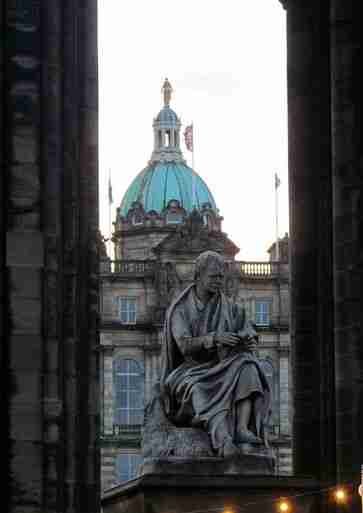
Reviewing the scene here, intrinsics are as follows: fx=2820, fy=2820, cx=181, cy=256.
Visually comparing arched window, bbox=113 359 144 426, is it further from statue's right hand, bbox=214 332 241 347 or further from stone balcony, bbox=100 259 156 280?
statue's right hand, bbox=214 332 241 347

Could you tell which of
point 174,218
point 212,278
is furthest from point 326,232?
point 174,218

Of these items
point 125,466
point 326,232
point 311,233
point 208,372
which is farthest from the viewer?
point 125,466

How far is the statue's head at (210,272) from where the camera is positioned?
31.1 meters

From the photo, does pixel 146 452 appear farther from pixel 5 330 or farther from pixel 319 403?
pixel 5 330

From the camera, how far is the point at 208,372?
30.7 meters

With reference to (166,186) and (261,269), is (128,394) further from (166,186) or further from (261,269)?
(166,186)

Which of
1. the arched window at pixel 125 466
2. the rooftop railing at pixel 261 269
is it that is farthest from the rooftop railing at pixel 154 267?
the arched window at pixel 125 466

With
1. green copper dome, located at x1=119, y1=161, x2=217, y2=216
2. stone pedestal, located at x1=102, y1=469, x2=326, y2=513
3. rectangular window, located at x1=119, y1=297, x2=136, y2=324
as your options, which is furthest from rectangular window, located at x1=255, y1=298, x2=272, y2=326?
stone pedestal, located at x1=102, y1=469, x2=326, y2=513

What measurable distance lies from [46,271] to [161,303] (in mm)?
71690

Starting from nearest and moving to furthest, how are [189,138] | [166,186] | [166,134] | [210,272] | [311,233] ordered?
[210,272], [311,233], [189,138], [166,186], [166,134]

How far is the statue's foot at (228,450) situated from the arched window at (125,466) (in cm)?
6433

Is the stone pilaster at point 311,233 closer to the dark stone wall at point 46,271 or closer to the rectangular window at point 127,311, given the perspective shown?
the dark stone wall at point 46,271

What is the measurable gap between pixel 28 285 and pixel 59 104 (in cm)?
203

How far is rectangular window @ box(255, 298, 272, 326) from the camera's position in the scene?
10012 cm
